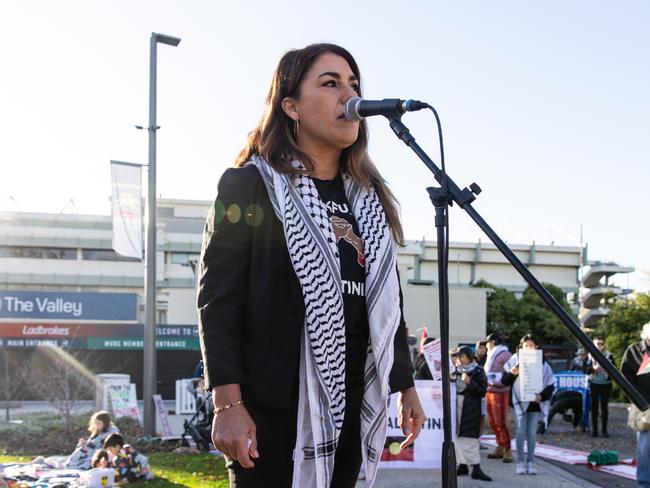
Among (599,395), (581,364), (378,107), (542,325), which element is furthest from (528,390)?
(542,325)

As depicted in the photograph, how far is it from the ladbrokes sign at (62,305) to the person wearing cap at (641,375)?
26929mm

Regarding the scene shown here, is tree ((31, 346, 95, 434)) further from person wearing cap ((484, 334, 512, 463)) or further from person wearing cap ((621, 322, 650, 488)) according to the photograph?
person wearing cap ((621, 322, 650, 488))

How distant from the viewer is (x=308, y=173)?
8.45 feet

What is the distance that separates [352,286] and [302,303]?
0.23m

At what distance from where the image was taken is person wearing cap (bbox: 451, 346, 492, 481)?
395 inches

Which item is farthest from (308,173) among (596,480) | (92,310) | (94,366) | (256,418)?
(92,310)

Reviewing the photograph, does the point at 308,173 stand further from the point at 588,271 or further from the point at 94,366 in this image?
the point at 588,271

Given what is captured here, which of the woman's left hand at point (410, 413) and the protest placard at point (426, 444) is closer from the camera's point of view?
the woman's left hand at point (410, 413)

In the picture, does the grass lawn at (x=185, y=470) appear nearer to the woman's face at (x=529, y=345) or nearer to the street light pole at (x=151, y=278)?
the street light pole at (x=151, y=278)

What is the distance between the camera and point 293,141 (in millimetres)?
2652

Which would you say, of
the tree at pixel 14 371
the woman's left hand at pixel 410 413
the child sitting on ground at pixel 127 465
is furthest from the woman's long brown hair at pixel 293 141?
the tree at pixel 14 371

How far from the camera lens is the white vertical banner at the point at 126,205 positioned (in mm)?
15117

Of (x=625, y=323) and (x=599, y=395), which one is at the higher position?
(x=625, y=323)

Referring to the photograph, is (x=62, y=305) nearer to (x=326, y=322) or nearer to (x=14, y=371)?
(x=14, y=371)
